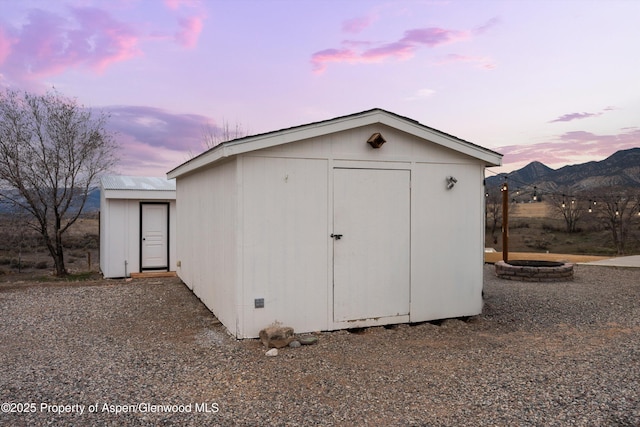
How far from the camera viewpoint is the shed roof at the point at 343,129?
5031 mm

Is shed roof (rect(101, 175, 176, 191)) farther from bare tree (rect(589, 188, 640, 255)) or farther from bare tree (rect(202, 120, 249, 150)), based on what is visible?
bare tree (rect(589, 188, 640, 255))

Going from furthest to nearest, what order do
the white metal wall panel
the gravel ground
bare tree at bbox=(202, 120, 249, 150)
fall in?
bare tree at bbox=(202, 120, 249, 150) → the white metal wall panel → the gravel ground

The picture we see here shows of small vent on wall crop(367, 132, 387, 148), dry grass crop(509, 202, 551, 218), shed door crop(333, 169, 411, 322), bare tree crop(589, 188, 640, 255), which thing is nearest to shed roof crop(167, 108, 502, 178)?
small vent on wall crop(367, 132, 387, 148)

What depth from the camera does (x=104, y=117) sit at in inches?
517

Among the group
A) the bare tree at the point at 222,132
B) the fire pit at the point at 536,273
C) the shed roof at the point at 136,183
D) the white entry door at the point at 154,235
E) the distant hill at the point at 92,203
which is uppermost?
the bare tree at the point at 222,132

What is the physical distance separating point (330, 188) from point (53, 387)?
11.7ft

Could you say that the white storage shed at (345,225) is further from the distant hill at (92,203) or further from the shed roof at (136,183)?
the distant hill at (92,203)

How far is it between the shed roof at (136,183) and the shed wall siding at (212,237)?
285 cm

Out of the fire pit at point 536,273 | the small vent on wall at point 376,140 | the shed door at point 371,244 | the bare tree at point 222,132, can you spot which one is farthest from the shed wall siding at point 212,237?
the bare tree at point 222,132

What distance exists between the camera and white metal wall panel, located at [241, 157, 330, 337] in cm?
518

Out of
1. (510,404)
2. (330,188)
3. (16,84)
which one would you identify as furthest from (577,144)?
(16,84)

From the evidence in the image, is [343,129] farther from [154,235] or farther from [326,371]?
[154,235]

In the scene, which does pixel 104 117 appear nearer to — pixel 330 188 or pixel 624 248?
pixel 330 188

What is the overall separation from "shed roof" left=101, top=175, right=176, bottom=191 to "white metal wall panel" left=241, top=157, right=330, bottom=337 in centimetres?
698
